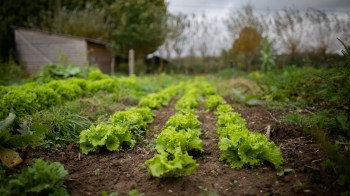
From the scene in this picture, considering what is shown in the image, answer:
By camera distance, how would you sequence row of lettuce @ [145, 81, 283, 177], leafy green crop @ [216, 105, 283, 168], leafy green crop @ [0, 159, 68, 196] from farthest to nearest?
leafy green crop @ [216, 105, 283, 168], row of lettuce @ [145, 81, 283, 177], leafy green crop @ [0, 159, 68, 196]

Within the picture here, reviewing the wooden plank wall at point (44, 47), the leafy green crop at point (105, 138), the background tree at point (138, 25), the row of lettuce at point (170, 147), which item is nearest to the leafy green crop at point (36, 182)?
the row of lettuce at point (170, 147)

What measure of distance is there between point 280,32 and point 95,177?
1695cm

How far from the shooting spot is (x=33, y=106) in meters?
5.22

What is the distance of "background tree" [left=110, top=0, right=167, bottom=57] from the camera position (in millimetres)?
19562

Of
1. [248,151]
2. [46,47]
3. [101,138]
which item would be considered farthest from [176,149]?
[46,47]

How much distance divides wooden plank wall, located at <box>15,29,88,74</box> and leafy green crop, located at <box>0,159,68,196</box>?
14120 mm

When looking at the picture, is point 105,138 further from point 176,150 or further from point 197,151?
point 197,151

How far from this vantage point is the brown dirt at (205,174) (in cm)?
290

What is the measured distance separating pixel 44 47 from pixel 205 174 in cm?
1608

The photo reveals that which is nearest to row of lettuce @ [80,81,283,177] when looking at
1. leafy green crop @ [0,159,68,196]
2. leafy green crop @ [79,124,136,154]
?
leafy green crop @ [79,124,136,154]

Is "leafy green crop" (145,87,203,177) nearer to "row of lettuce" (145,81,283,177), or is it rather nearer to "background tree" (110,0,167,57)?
"row of lettuce" (145,81,283,177)

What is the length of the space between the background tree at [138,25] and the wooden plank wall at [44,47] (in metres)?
3.40

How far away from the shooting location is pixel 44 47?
1644 centimetres

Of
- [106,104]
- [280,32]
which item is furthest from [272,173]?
[280,32]
